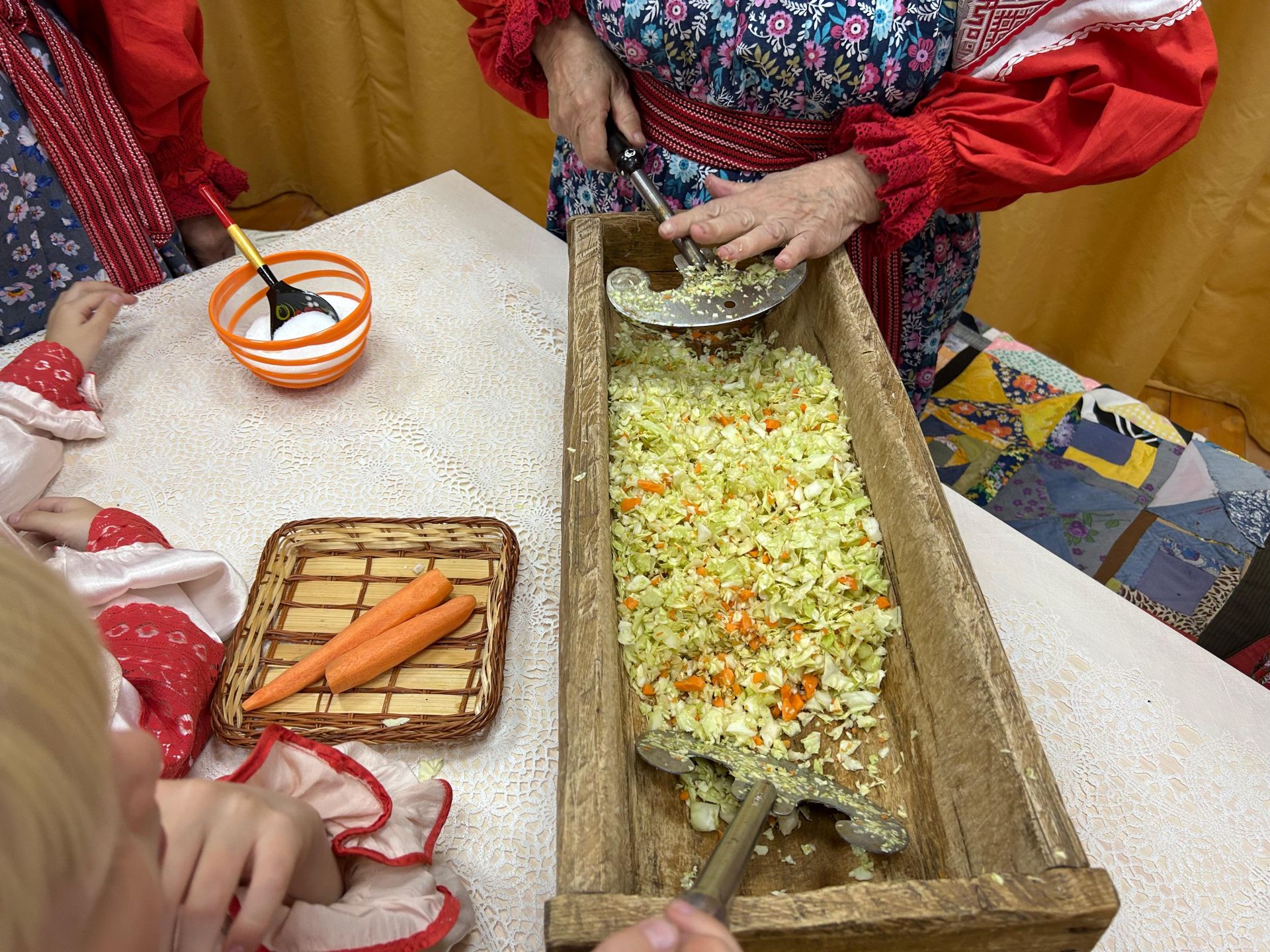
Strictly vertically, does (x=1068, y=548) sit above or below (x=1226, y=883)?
below

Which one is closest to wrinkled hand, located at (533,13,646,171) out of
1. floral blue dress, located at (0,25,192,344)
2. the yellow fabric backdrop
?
floral blue dress, located at (0,25,192,344)

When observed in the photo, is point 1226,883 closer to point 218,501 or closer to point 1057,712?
point 1057,712

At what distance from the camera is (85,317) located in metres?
1.60

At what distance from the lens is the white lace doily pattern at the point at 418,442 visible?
1.05m

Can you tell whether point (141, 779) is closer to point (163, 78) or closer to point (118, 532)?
point (118, 532)

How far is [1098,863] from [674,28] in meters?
1.38

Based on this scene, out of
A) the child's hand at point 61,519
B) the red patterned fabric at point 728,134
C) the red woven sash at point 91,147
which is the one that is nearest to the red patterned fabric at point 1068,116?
the red patterned fabric at point 728,134

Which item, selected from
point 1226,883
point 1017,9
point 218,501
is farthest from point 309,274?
point 1226,883

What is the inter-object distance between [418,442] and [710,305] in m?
0.60

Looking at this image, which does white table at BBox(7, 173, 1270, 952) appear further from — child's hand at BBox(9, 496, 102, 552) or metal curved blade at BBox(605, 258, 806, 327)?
metal curved blade at BBox(605, 258, 806, 327)

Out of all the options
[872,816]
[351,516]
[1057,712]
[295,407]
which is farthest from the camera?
[295,407]

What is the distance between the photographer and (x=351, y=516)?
1344 mm

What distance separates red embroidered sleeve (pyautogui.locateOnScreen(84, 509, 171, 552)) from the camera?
1172mm

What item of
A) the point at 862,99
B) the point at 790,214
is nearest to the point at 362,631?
the point at 790,214
